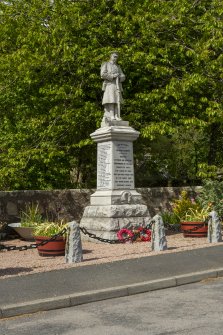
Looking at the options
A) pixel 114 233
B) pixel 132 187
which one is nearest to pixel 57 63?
pixel 132 187

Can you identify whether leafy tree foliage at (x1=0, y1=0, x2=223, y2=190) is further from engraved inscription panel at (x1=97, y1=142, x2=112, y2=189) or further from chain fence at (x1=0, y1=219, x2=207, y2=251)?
engraved inscription panel at (x1=97, y1=142, x2=112, y2=189)

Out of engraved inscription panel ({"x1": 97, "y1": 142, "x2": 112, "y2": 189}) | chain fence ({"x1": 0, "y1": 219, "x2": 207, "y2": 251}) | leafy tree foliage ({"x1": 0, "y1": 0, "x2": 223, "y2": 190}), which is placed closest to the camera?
chain fence ({"x1": 0, "y1": 219, "x2": 207, "y2": 251})

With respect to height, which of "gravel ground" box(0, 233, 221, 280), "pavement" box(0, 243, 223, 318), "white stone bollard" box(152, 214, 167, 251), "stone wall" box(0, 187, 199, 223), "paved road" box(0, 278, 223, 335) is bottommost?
"paved road" box(0, 278, 223, 335)

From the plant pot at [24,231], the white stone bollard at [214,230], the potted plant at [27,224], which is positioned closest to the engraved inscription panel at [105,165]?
the potted plant at [27,224]

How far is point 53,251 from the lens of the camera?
36.1 ft

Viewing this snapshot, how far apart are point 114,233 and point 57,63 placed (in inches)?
327

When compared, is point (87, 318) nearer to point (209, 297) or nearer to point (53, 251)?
point (209, 297)

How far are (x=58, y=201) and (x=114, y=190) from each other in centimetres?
312

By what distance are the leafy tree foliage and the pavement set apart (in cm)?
864

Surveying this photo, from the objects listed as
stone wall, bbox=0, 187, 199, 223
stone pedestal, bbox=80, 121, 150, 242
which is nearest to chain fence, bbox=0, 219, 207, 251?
stone pedestal, bbox=80, 121, 150, 242

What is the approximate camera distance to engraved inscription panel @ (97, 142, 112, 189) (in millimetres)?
13711

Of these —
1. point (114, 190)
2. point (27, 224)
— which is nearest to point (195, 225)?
point (114, 190)

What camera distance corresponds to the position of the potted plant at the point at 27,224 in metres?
13.9

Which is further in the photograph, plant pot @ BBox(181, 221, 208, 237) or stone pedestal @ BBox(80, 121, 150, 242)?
plant pot @ BBox(181, 221, 208, 237)
